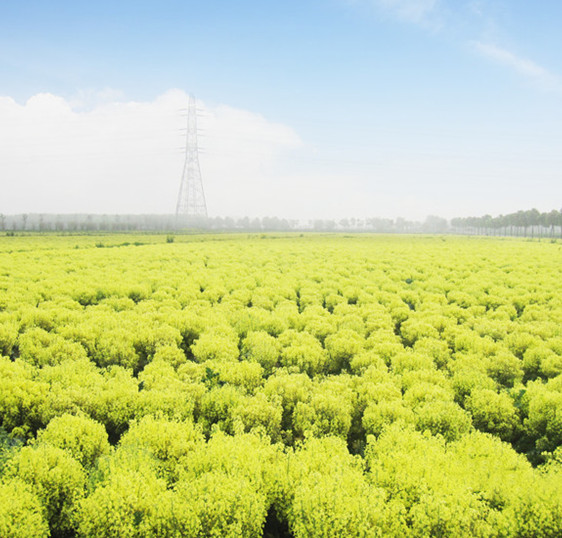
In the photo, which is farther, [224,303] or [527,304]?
[527,304]

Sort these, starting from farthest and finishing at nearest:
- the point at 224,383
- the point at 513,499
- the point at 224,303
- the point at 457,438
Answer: the point at 224,303 → the point at 224,383 → the point at 457,438 → the point at 513,499

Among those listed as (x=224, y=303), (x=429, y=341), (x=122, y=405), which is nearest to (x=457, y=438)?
(x=429, y=341)

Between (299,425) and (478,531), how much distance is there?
9.28ft

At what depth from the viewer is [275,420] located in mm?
5957

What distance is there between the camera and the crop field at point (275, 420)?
3863 mm

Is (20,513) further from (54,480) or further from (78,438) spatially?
(78,438)

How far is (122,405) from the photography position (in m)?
6.03

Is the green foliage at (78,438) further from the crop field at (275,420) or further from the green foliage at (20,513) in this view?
the green foliage at (20,513)

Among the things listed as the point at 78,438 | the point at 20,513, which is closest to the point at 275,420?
the point at 78,438

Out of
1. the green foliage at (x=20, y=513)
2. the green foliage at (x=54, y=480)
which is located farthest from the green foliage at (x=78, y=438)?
the green foliage at (x=20, y=513)

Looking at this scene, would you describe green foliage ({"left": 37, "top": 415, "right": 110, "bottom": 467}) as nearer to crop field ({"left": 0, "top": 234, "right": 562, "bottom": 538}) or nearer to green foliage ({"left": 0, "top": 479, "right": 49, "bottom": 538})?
crop field ({"left": 0, "top": 234, "right": 562, "bottom": 538})

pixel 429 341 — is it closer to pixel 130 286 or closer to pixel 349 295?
pixel 349 295

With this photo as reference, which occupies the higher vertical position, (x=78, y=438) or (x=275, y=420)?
(x=78, y=438)

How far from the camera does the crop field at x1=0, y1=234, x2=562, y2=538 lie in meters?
3.86
